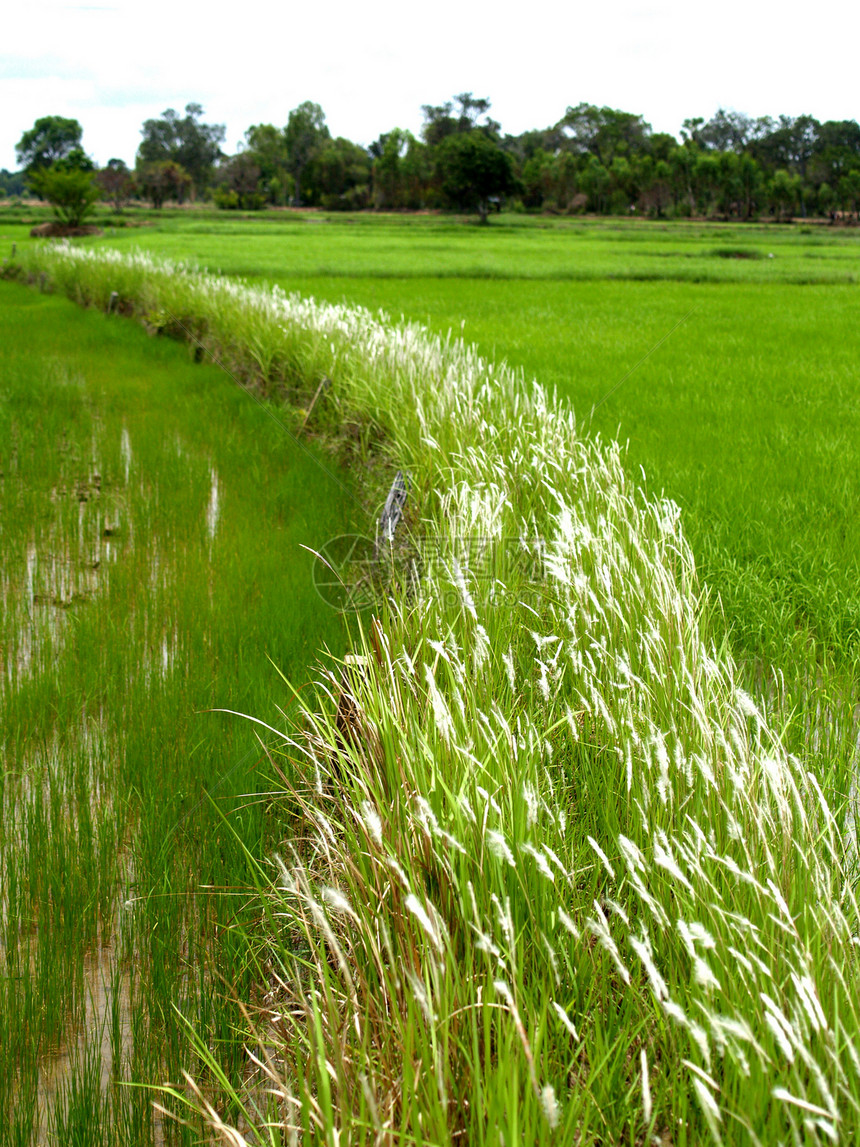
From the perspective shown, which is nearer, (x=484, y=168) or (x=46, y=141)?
(x=484, y=168)

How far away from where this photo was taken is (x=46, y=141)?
85750mm

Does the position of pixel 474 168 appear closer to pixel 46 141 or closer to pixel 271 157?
pixel 271 157

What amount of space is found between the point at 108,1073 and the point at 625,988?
41.0 inches

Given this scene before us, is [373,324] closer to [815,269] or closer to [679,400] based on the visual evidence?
[679,400]

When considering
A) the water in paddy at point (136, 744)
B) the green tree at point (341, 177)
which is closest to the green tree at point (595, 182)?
the green tree at point (341, 177)

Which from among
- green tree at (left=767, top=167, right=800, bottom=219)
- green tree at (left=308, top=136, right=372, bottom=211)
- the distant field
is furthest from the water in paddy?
green tree at (left=308, top=136, right=372, bottom=211)

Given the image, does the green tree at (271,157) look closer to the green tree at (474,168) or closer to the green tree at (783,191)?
the green tree at (474,168)

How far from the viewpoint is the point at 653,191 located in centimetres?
5756

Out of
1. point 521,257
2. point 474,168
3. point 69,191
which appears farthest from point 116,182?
point 521,257

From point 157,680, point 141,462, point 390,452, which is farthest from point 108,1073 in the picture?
point 141,462

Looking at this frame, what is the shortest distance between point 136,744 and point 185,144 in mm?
93713

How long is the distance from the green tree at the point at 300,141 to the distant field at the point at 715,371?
5872 centimetres

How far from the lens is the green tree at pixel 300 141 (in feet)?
255

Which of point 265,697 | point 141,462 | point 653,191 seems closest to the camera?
point 265,697
